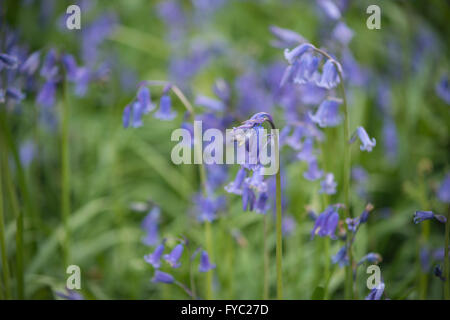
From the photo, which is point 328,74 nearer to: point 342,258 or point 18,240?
point 342,258

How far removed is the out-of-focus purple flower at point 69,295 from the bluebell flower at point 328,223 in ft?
4.28

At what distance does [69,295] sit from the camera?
2.42 metres

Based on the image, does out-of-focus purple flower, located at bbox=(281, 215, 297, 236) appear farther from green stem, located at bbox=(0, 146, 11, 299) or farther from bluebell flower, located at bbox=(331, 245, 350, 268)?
green stem, located at bbox=(0, 146, 11, 299)

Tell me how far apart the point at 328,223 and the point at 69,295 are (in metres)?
1.43

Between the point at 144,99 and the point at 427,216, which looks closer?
the point at 427,216

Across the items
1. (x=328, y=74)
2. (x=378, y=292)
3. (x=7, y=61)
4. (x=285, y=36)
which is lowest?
(x=378, y=292)

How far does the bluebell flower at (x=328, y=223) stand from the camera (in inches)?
80.7

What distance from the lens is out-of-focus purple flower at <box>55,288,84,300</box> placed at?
2.36 m

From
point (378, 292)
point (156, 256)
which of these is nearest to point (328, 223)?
point (378, 292)

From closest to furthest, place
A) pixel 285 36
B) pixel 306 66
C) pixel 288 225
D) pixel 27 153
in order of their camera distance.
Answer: pixel 306 66 < pixel 285 36 < pixel 288 225 < pixel 27 153
